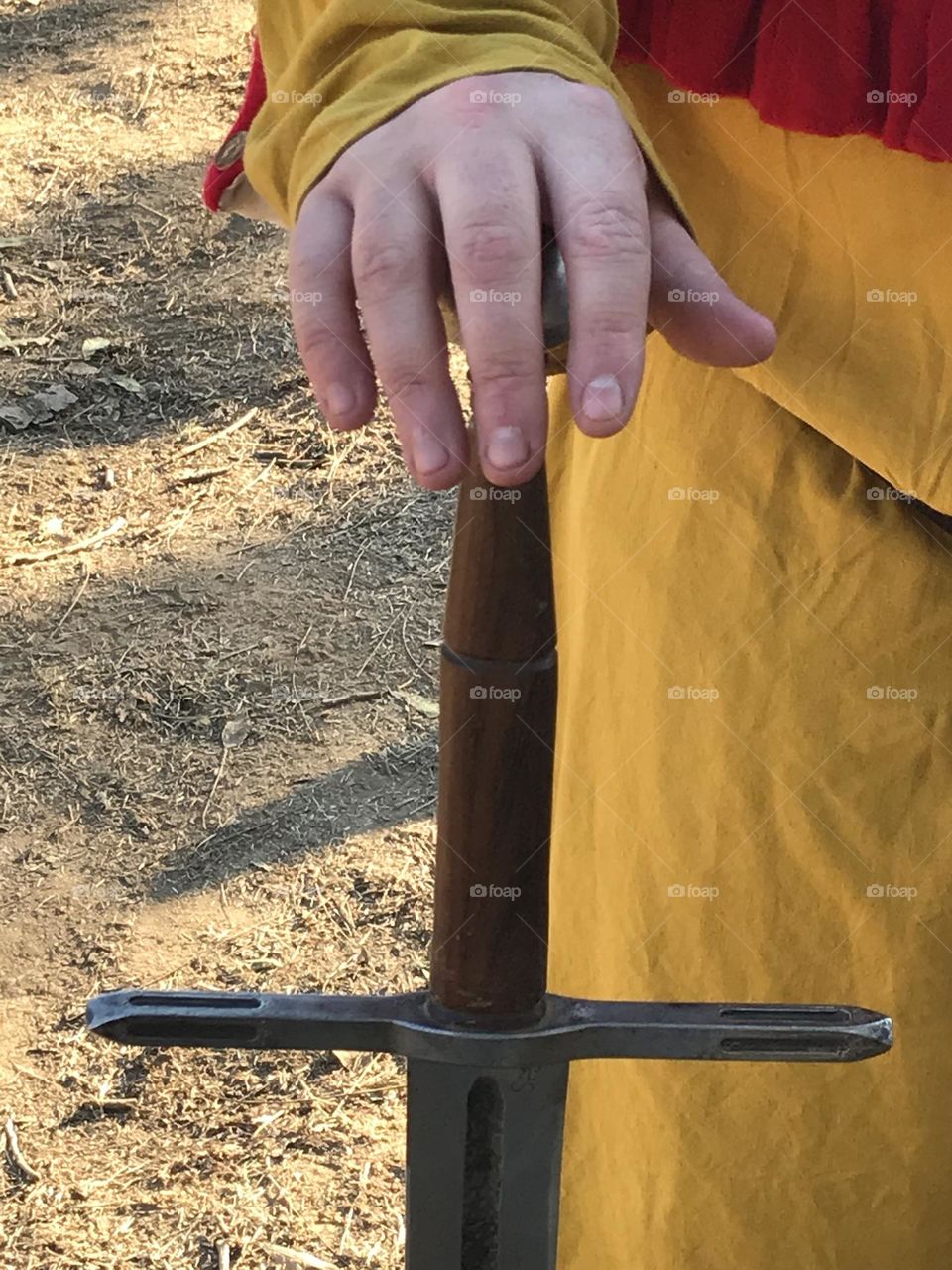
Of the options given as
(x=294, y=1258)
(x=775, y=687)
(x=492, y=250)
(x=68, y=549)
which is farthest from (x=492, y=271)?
(x=68, y=549)

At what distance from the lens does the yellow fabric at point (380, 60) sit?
63 centimetres

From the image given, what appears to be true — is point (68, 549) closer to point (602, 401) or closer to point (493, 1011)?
point (493, 1011)

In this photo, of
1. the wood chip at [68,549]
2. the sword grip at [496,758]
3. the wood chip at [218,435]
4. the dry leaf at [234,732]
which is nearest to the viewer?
the sword grip at [496,758]

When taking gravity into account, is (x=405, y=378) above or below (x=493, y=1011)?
above

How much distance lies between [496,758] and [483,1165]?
0.63ft

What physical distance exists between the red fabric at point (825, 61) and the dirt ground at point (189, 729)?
1.21m

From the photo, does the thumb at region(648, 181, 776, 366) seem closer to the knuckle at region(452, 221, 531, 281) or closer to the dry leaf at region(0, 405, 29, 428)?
the knuckle at region(452, 221, 531, 281)

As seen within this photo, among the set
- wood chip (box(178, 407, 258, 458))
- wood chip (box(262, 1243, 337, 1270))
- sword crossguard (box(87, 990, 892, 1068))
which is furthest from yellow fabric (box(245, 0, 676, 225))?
wood chip (box(178, 407, 258, 458))

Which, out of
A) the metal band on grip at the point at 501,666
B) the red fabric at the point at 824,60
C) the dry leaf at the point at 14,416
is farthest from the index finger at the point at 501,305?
the dry leaf at the point at 14,416

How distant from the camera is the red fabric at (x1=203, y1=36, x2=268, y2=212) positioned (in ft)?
2.72

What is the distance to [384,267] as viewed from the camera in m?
0.58

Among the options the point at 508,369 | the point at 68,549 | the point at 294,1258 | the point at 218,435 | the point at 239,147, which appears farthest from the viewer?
the point at 218,435

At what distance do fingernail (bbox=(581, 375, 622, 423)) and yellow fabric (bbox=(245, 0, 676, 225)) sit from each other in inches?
5.1

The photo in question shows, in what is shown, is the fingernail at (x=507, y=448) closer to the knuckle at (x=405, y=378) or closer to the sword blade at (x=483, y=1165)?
the knuckle at (x=405, y=378)
